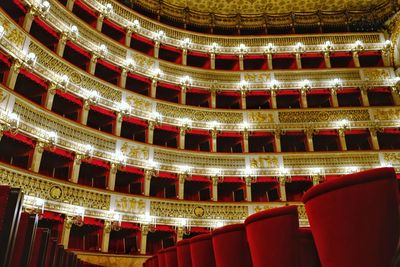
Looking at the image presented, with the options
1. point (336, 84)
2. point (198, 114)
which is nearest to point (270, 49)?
point (336, 84)

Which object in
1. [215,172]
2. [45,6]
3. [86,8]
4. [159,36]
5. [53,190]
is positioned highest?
[159,36]

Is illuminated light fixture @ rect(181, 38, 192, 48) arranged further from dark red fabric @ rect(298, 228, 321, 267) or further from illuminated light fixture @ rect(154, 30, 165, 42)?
dark red fabric @ rect(298, 228, 321, 267)

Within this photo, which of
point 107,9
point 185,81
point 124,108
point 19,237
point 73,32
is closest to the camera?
point 19,237

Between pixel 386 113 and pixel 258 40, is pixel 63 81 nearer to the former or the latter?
pixel 258 40

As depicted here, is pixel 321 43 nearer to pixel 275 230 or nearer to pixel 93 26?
pixel 93 26

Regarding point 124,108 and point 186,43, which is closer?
point 124,108

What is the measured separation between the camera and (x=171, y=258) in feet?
10.3

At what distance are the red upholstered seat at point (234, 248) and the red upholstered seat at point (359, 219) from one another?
67cm

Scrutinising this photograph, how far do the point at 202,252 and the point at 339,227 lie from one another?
1296 mm

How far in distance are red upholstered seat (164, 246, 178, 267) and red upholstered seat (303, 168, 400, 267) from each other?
80.4 inches

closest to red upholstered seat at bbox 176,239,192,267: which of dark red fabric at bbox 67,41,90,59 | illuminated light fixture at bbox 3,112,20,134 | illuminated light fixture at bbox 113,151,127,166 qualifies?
illuminated light fixture at bbox 3,112,20,134

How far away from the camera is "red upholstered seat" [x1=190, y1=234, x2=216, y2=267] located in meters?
2.24

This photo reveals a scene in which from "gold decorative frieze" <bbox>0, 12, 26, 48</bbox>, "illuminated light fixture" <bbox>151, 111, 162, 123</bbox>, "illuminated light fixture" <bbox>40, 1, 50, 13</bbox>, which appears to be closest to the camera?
"gold decorative frieze" <bbox>0, 12, 26, 48</bbox>

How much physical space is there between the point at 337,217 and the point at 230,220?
10.6 meters
